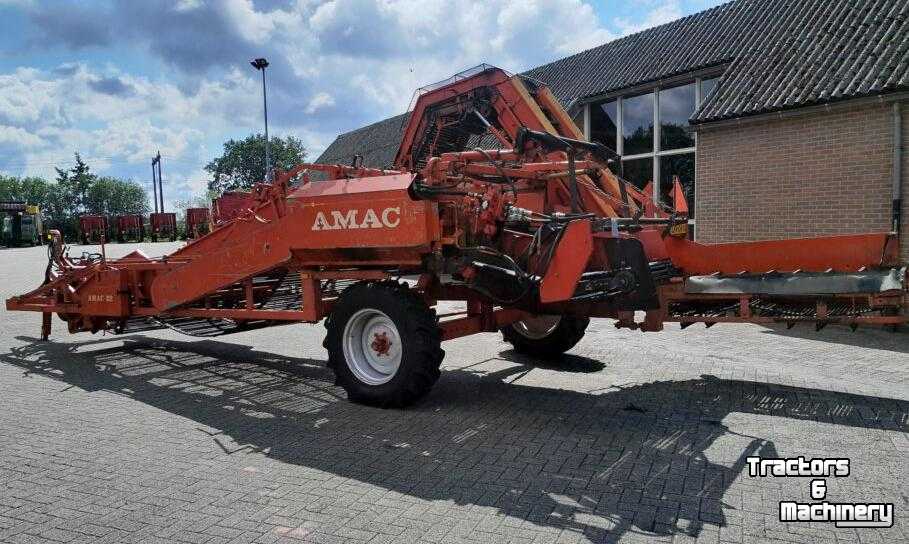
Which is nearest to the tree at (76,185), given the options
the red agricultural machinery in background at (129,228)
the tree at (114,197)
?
the tree at (114,197)

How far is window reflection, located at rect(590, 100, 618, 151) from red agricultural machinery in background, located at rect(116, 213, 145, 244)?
3883 centimetres

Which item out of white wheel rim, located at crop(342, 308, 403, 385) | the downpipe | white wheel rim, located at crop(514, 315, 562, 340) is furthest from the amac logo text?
the downpipe

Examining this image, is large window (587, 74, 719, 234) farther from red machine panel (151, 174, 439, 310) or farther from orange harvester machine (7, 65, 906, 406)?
red machine panel (151, 174, 439, 310)

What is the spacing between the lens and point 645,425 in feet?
17.1

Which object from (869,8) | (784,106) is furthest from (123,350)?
(869,8)

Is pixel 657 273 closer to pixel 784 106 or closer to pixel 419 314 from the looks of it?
pixel 419 314

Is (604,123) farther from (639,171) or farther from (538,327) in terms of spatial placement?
(538,327)

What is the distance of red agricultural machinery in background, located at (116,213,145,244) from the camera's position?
45750 mm

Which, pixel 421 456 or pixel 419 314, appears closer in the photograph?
pixel 421 456

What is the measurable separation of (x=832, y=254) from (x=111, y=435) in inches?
242

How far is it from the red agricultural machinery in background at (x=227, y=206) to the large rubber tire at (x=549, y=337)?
139 inches

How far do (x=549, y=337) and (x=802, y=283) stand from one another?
2.83m

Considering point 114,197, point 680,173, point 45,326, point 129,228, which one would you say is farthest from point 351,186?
point 114,197

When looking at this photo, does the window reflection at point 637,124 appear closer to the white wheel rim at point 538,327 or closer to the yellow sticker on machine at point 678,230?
the white wheel rim at point 538,327
